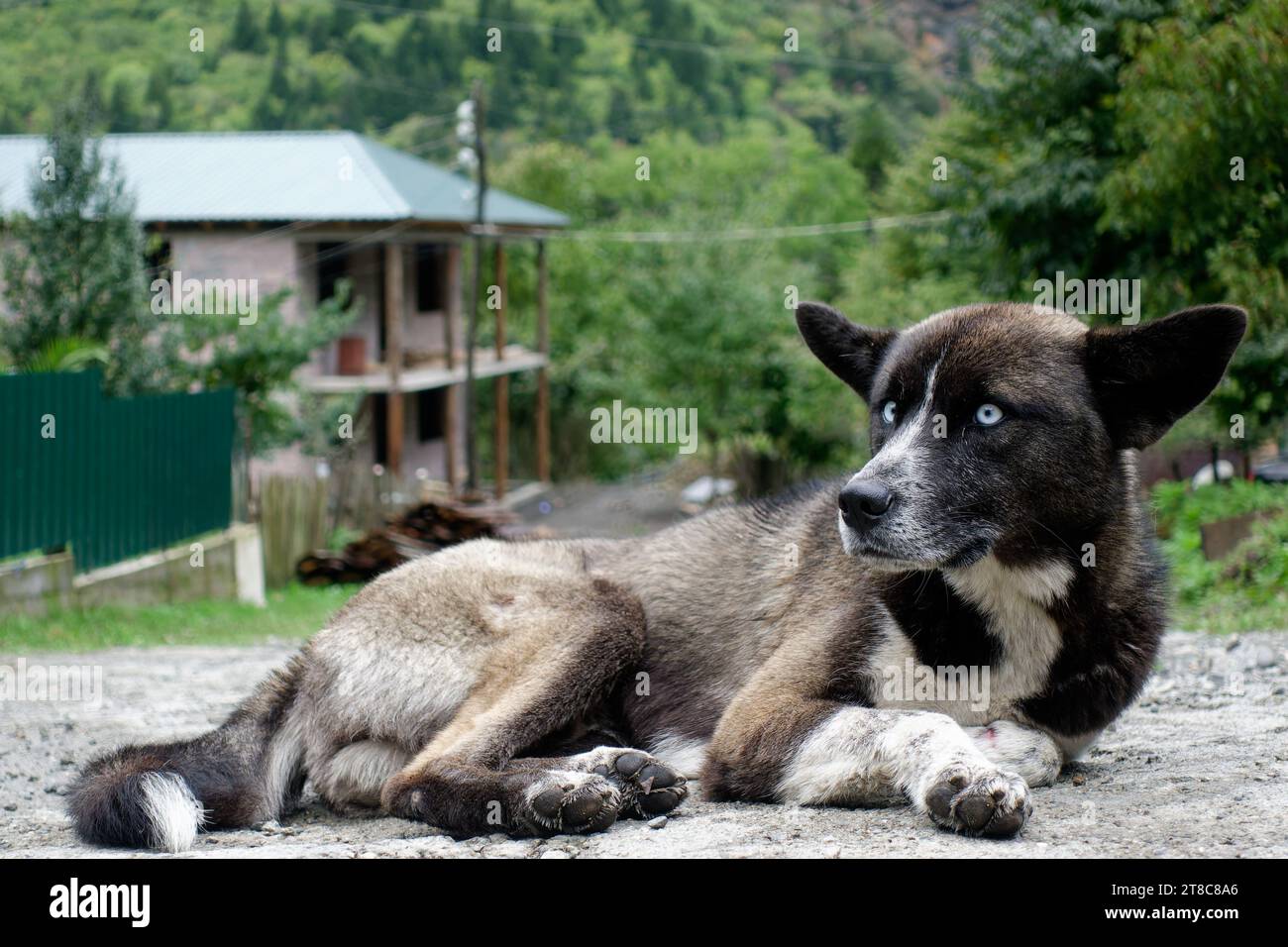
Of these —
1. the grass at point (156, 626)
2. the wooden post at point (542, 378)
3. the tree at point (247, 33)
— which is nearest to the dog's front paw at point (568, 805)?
the grass at point (156, 626)

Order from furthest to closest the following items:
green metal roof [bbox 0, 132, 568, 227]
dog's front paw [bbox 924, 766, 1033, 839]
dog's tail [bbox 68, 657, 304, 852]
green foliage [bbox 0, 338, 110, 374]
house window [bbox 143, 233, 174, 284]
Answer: green metal roof [bbox 0, 132, 568, 227] < house window [bbox 143, 233, 174, 284] < green foliage [bbox 0, 338, 110, 374] < dog's tail [bbox 68, 657, 304, 852] < dog's front paw [bbox 924, 766, 1033, 839]

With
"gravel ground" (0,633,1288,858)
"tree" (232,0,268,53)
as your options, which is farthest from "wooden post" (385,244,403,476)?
"tree" (232,0,268,53)

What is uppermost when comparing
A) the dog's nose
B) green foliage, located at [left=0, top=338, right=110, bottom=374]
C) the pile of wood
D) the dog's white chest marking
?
green foliage, located at [left=0, top=338, right=110, bottom=374]

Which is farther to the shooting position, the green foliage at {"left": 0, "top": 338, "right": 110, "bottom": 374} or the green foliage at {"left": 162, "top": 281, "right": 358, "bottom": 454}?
the green foliage at {"left": 162, "top": 281, "right": 358, "bottom": 454}

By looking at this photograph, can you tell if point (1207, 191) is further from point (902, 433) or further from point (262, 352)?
point (262, 352)

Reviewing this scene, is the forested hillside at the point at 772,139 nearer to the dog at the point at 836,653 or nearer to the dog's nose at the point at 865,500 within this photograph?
the dog at the point at 836,653

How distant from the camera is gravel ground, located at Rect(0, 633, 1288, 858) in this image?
370cm

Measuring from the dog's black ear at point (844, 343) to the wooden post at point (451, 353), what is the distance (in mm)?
28313

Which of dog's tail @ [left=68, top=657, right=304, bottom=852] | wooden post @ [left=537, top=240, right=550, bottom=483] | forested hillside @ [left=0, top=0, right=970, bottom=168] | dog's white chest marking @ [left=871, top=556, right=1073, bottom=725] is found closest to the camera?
dog's tail @ [left=68, top=657, right=304, bottom=852]

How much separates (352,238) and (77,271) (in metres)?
13.2

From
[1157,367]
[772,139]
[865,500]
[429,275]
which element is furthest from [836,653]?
[772,139]

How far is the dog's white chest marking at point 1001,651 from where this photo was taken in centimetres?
435

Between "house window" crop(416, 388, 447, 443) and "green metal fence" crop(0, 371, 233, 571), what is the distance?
20518 millimetres

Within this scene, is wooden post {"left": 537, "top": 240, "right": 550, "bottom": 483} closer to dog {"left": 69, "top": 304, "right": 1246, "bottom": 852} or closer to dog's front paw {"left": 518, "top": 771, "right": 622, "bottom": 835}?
dog {"left": 69, "top": 304, "right": 1246, "bottom": 852}
